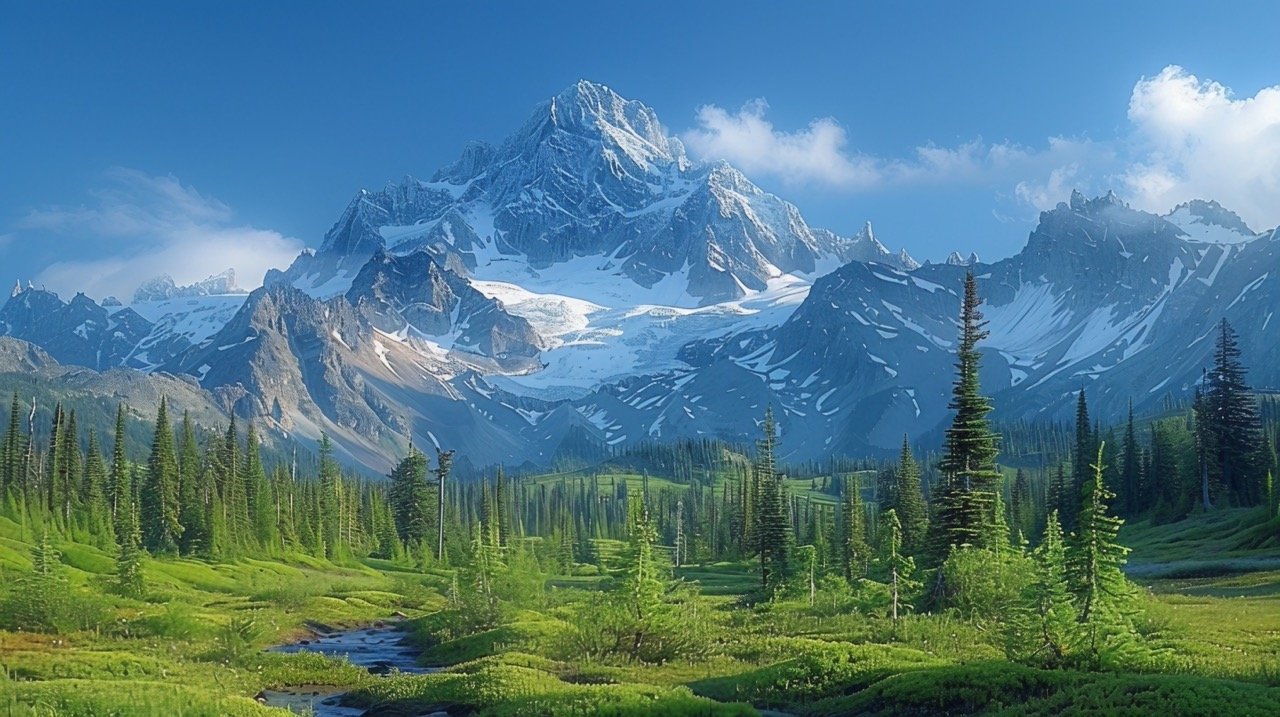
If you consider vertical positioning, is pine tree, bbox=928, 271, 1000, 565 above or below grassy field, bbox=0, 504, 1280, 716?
above

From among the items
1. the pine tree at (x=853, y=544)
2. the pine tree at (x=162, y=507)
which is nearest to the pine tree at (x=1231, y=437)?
the pine tree at (x=853, y=544)

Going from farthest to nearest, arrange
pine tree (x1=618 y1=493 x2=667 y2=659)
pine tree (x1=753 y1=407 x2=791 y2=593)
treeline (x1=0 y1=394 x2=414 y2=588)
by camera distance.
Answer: treeline (x1=0 y1=394 x2=414 y2=588) → pine tree (x1=753 y1=407 x2=791 y2=593) → pine tree (x1=618 y1=493 x2=667 y2=659)

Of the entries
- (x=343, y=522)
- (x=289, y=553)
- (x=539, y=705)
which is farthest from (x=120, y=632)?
(x=343, y=522)

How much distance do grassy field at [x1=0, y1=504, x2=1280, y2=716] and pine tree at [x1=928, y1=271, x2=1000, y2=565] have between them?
7465 mm

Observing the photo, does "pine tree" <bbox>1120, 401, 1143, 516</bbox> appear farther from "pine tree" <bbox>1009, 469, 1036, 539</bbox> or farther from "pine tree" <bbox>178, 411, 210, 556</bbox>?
"pine tree" <bbox>178, 411, 210, 556</bbox>

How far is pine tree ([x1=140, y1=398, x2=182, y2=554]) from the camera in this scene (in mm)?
126812

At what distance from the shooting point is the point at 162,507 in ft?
417

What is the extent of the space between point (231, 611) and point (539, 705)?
176 feet

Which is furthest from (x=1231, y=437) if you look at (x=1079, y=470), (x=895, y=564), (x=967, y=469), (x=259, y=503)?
(x=259, y=503)

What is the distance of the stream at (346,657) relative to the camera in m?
47.2

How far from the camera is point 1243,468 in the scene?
124 m

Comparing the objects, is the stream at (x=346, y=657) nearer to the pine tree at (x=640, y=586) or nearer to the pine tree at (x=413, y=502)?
the pine tree at (x=640, y=586)

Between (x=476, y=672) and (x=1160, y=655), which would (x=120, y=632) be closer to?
(x=476, y=672)

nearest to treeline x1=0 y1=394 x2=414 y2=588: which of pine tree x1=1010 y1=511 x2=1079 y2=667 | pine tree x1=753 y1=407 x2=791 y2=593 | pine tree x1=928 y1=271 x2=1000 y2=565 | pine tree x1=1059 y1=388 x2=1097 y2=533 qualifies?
pine tree x1=753 y1=407 x2=791 y2=593
